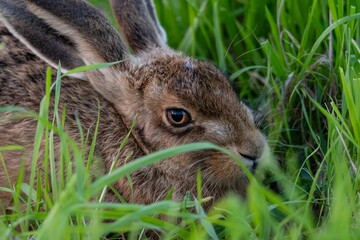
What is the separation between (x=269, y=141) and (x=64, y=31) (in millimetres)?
1275

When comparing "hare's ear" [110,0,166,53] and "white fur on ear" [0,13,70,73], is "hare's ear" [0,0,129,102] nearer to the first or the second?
"white fur on ear" [0,13,70,73]

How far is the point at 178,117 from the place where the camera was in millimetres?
4086

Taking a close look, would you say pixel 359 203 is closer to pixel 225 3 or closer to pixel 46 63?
pixel 46 63

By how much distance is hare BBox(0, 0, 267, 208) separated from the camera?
404 cm

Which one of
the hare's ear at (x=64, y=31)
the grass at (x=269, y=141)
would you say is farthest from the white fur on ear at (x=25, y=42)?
the grass at (x=269, y=141)

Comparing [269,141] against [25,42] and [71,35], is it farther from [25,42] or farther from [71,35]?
[25,42]

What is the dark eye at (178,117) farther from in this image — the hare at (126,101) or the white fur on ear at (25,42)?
the white fur on ear at (25,42)

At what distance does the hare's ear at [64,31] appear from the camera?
4.14 m

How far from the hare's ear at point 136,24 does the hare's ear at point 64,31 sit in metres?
0.38

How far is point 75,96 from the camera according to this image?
4332 millimetres

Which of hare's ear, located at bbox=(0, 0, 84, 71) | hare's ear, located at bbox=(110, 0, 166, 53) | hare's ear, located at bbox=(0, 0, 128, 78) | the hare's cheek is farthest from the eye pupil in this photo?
hare's ear, located at bbox=(110, 0, 166, 53)

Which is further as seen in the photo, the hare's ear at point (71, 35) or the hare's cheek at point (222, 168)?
the hare's ear at point (71, 35)

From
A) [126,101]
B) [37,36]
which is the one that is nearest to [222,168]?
Answer: [126,101]

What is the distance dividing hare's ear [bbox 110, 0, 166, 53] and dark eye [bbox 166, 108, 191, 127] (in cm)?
76
